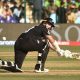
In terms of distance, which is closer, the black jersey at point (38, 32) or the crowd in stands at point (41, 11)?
the black jersey at point (38, 32)

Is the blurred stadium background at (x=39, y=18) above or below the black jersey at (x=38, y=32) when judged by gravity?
below

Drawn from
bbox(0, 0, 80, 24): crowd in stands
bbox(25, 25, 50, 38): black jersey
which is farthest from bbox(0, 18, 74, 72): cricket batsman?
bbox(0, 0, 80, 24): crowd in stands

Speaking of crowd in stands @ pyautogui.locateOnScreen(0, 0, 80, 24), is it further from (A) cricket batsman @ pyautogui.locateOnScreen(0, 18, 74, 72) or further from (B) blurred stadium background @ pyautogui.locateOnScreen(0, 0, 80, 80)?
(A) cricket batsman @ pyautogui.locateOnScreen(0, 18, 74, 72)

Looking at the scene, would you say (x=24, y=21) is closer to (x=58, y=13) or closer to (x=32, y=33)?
(x=58, y=13)

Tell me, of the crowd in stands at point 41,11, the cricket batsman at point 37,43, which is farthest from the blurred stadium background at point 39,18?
the cricket batsman at point 37,43

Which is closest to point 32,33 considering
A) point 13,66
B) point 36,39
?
point 36,39

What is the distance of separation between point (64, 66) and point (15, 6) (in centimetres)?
986

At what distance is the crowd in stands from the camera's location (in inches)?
901

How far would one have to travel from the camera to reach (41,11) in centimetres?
2323

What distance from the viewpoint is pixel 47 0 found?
23234mm

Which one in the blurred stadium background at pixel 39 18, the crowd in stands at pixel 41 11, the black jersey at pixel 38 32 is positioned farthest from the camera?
the crowd in stands at pixel 41 11

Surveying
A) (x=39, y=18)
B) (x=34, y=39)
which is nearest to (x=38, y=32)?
(x=34, y=39)

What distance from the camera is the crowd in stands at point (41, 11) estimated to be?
22875 millimetres

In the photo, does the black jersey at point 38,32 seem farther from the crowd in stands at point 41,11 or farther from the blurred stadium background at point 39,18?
the crowd in stands at point 41,11
